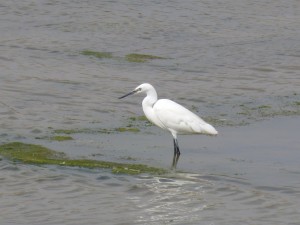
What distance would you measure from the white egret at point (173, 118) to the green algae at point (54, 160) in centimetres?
110

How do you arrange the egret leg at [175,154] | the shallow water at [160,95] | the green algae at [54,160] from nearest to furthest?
the shallow water at [160,95] → the green algae at [54,160] → the egret leg at [175,154]

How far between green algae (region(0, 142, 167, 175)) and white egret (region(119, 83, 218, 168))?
1.10 metres

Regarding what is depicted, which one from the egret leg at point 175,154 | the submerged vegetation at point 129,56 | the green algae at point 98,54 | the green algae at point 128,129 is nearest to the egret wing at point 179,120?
the egret leg at point 175,154

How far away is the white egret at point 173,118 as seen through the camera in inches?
509

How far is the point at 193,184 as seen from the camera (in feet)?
36.7

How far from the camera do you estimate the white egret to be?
1292 cm

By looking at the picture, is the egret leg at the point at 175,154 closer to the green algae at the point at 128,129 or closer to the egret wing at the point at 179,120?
the egret wing at the point at 179,120

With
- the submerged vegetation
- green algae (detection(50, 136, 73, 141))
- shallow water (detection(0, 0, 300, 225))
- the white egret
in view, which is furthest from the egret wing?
the submerged vegetation

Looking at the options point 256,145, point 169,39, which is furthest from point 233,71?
A: point 256,145

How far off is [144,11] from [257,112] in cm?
974

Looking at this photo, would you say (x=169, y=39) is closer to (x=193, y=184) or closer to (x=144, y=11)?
(x=144, y=11)

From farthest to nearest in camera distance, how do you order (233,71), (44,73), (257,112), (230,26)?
(230,26) < (233,71) < (44,73) < (257,112)

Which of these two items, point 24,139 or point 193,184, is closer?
point 193,184

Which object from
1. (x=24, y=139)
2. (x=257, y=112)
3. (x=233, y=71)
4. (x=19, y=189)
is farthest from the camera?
(x=233, y=71)
